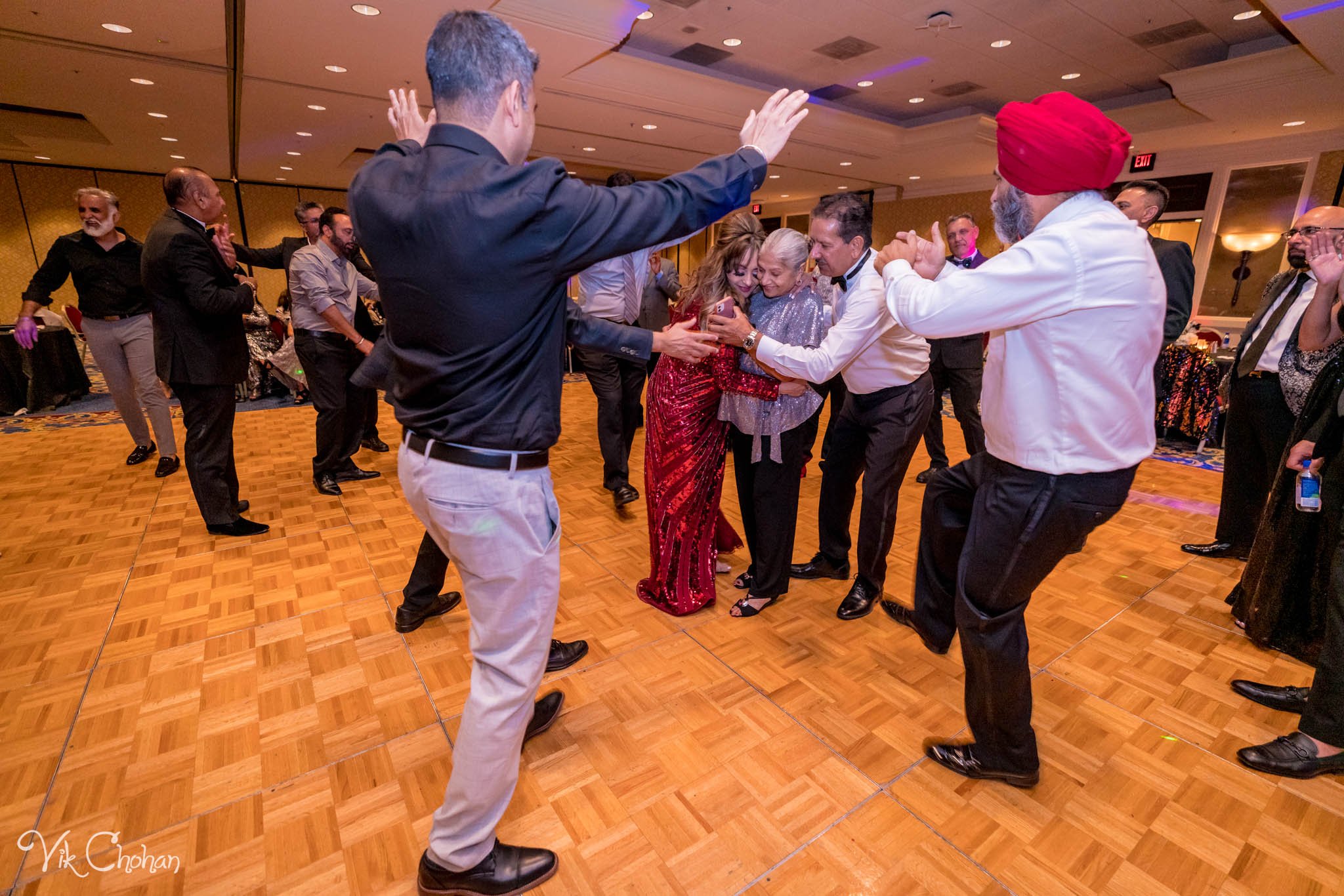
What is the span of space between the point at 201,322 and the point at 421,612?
69.8 inches

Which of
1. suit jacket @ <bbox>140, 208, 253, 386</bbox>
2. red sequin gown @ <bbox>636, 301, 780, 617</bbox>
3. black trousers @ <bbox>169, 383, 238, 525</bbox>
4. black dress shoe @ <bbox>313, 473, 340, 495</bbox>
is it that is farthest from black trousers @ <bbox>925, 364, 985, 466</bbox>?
black trousers @ <bbox>169, 383, 238, 525</bbox>

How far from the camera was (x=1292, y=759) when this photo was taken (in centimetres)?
160

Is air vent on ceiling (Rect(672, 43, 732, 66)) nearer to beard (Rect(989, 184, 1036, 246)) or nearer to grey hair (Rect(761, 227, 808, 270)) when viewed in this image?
grey hair (Rect(761, 227, 808, 270))

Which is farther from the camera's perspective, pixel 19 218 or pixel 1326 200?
pixel 19 218

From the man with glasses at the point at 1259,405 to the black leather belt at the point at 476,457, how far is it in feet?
9.33

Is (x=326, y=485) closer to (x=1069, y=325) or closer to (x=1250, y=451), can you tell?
(x=1069, y=325)

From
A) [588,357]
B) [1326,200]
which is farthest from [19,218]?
[1326,200]

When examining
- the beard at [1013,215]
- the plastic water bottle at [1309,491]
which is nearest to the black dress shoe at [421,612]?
the beard at [1013,215]

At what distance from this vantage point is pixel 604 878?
132 cm

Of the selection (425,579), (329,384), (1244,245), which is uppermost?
(1244,245)

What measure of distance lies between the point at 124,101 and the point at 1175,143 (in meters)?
13.1

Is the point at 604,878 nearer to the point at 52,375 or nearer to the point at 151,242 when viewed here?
the point at 151,242

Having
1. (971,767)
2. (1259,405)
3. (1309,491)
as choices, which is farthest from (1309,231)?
(971,767)

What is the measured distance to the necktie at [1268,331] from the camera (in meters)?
2.41
